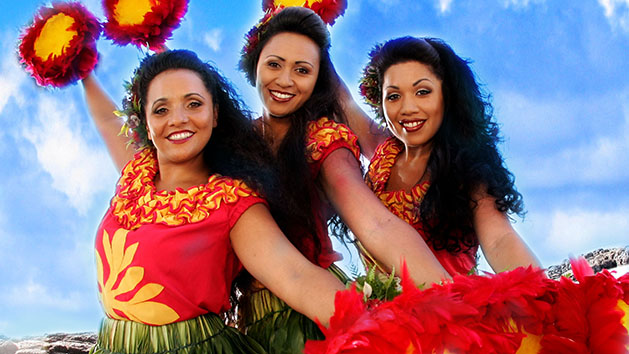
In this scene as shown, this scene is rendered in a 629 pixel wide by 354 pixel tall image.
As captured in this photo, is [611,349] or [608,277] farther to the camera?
[608,277]

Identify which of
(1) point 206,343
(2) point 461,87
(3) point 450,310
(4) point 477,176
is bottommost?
(3) point 450,310

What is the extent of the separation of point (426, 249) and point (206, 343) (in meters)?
0.82

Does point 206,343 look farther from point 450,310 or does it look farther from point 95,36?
point 95,36

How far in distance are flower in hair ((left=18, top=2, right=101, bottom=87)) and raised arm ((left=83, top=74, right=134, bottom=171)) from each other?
0.08 metres

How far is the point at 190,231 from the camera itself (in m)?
2.28

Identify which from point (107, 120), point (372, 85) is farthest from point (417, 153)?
point (107, 120)

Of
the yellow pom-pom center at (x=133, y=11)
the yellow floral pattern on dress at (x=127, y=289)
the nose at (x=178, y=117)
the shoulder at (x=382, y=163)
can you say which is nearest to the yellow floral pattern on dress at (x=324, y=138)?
the shoulder at (x=382, y=163)

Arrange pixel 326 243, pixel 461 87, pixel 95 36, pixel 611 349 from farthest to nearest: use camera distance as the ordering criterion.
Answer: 1. pixel 95 36
2. pixel 461 87
3. pixel 326 243
4. pixel 611 349

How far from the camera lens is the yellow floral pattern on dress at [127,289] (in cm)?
229

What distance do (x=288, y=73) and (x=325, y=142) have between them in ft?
1.24

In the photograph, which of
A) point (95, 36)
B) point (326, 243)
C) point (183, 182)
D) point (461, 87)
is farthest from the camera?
point (95, 36)

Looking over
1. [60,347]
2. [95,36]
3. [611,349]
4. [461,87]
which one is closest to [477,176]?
[461,87]

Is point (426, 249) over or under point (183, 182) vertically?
under

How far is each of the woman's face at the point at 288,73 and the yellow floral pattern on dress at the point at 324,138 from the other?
180 millimetres
